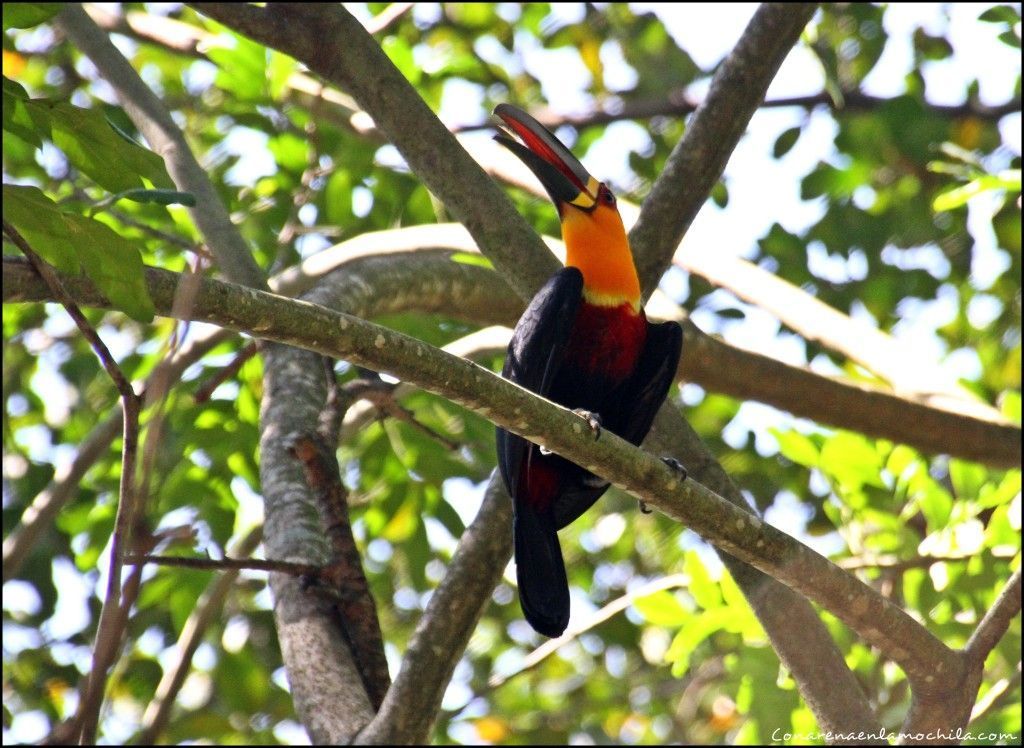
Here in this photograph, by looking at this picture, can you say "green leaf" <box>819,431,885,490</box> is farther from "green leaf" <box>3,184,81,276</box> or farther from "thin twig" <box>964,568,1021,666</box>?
"green leaf" <box>3,184,81,276</box>

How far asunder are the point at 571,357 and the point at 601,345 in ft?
0.31

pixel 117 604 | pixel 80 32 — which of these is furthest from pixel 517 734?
pixel 117 604

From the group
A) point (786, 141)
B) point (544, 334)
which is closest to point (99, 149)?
point (544, 334)

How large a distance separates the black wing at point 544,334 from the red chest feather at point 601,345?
22 cm

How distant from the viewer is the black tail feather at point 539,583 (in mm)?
3104

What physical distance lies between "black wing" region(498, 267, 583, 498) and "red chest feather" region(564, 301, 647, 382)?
221mm

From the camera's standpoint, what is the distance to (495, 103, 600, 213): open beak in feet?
13.3

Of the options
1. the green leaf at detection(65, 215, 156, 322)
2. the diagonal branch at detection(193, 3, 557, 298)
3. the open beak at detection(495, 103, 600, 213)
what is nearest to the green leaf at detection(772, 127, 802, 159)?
the open beak at detection(495, 103, 600, 213)

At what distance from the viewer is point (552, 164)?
4137mm

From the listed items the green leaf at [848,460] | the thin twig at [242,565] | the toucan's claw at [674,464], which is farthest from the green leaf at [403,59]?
the thin twig at [242,565]

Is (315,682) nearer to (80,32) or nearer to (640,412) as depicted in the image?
(640,412)

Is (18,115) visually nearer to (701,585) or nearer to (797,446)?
(701,585)

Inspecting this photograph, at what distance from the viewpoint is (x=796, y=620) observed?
314 cm

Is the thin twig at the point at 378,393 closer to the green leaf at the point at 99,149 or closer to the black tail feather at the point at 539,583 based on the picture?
the black tail feather at the point at 539,583
